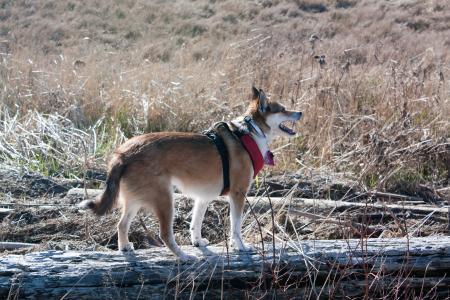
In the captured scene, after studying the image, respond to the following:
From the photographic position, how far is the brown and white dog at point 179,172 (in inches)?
158

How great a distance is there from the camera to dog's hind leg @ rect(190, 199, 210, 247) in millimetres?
4456

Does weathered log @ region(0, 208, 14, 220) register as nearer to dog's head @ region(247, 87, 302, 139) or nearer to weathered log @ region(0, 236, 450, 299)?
weathered log @ region(0, 236, 450, 299)

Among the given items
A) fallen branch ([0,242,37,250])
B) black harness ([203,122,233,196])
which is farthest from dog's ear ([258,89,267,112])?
fallen branch ([0,242,37,250])

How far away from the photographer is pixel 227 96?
8406mm

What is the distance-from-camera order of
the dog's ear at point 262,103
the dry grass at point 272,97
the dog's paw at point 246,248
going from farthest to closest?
the dry grass at point 272,97 → the dog's ear at point 262,103 → the dog's paw at point 246,248

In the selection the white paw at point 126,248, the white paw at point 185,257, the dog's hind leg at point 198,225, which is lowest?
the dog's hind leg at point 198,225

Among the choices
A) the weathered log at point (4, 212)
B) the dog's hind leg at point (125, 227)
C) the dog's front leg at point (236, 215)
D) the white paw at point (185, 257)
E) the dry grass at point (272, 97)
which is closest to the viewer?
the white paw at point (185, 257)

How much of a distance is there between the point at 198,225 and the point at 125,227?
1.79ft

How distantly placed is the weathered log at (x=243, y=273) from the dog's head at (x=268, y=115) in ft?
3.56

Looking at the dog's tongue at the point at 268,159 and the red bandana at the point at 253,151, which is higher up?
the red bandana at the point at 253,151

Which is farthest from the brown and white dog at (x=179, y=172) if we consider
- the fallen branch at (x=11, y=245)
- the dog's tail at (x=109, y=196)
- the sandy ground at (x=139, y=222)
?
the fallen branch at (x=11, y=245)

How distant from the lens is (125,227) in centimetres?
420

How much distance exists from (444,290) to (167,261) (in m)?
1.51

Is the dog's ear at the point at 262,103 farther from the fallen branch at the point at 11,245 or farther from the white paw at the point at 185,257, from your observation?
the fallen branch at the point at 11,245
